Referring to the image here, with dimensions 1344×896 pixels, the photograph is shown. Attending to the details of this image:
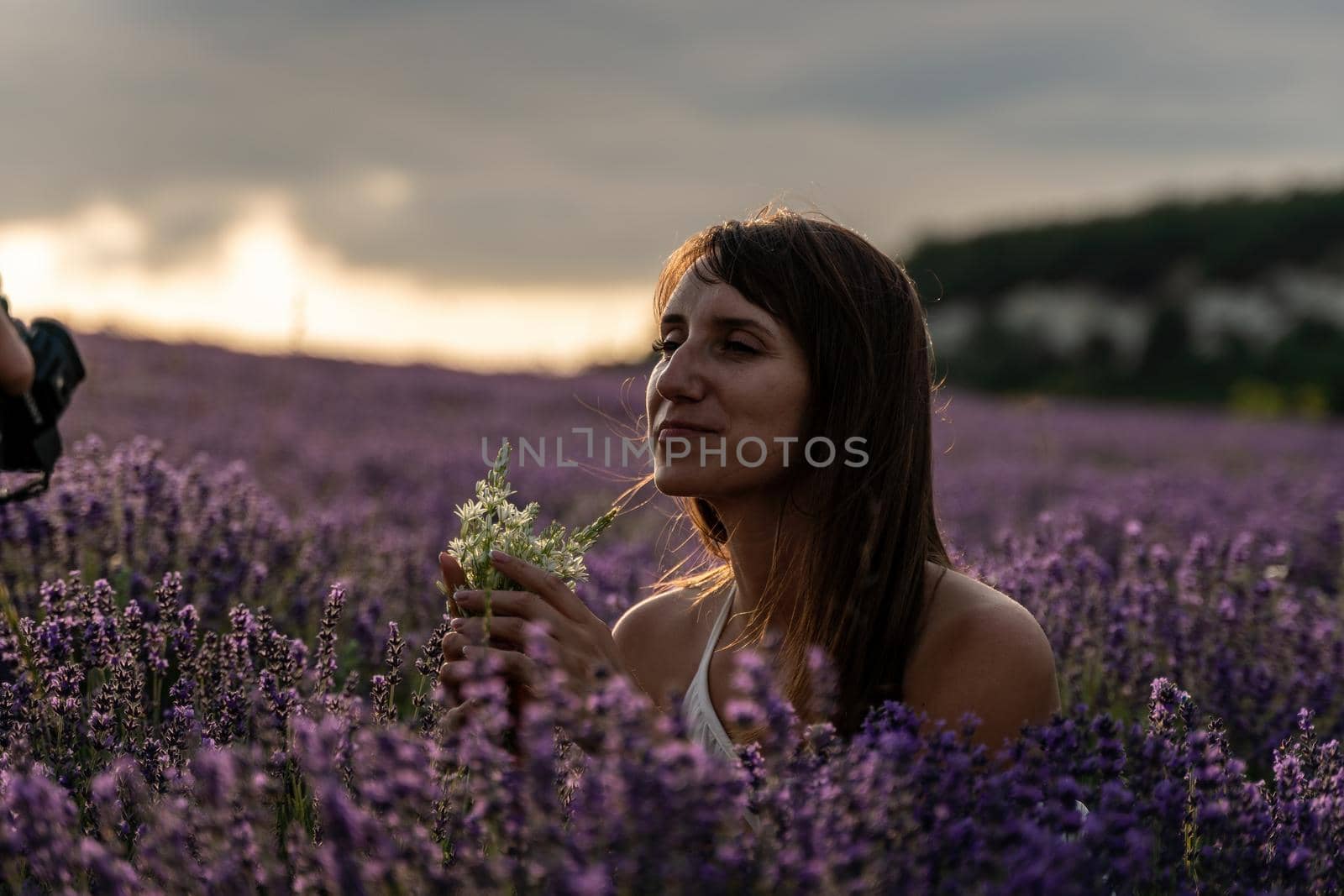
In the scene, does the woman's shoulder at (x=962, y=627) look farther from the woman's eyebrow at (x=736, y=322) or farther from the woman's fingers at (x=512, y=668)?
the woman's fingers at (x=512, y=668)

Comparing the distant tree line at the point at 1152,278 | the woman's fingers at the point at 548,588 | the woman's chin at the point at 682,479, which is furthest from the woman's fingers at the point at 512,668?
the distant tree line at the point at 1152,278

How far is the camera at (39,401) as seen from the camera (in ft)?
7.50

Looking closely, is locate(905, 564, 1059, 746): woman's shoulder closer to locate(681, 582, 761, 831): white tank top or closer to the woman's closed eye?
locate(681, 582, 761, 831): white tank top

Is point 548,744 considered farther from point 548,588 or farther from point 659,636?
point 659,636

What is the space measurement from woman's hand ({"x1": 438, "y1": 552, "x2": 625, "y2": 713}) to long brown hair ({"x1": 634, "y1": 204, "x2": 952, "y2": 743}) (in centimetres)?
61

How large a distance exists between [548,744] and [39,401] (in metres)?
1.38

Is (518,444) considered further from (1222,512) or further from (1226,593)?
(1226,593)

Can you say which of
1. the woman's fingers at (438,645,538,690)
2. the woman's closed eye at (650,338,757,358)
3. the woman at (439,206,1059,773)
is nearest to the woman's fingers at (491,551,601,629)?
the woman's fingers at (438,645,538,690)

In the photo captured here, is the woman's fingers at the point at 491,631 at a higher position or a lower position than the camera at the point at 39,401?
lower

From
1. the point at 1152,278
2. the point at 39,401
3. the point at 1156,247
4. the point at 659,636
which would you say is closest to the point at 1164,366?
the point at 1152,278

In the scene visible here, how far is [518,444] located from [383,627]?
6.63 m

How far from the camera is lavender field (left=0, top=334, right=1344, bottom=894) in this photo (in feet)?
5.04

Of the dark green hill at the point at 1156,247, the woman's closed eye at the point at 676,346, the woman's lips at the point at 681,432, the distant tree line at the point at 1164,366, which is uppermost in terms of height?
the dark green hill at the point at 1156,247

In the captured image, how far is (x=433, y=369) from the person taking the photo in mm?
19531
